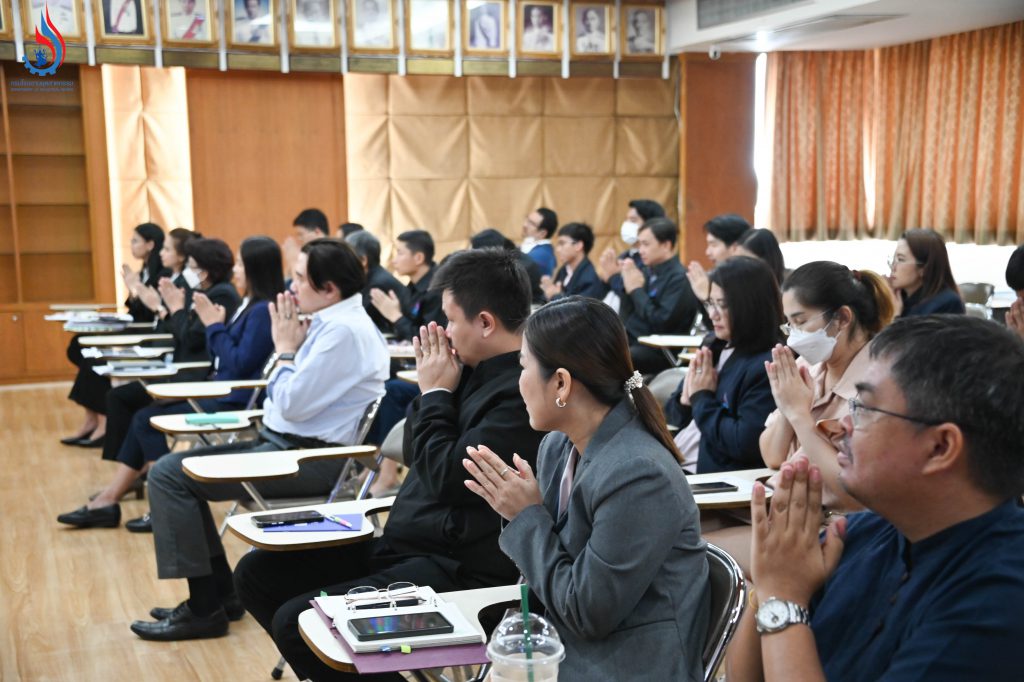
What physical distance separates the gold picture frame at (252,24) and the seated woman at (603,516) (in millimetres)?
7890

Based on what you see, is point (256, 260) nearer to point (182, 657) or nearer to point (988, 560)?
point (182, 657)

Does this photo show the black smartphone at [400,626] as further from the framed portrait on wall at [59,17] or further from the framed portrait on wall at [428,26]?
the framed portrait on wall at [428,26]

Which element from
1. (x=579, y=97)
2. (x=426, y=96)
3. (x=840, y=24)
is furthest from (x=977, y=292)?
(x=426, y=96)

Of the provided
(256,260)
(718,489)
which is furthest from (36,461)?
(718,489)

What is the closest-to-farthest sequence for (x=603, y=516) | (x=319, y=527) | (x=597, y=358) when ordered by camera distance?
1. (x=603, y=516)
2. (x=597, y=358)
3. (x=319, y=527)

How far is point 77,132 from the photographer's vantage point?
363 inches

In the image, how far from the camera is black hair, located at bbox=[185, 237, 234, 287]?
5699 millimetres

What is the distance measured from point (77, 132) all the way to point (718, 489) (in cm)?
809

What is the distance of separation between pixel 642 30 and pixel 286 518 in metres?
8.58

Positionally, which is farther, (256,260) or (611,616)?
(256,260)

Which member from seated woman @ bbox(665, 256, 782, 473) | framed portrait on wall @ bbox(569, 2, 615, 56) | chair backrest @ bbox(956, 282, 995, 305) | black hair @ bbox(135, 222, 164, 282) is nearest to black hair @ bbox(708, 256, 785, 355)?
seated woman @ bbox(665, 256, 782, 473)

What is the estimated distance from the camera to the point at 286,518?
2738 millimetres

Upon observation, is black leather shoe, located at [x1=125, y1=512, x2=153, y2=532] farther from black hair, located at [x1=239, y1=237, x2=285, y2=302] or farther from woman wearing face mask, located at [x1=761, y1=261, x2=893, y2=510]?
woman wearing face mask, located at [x1=761, y1=261, x2=893, y2=510]

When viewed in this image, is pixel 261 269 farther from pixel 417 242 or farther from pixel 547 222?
pixel 547 222
